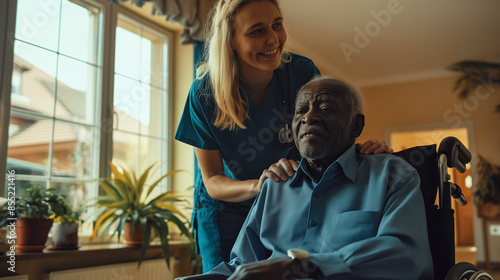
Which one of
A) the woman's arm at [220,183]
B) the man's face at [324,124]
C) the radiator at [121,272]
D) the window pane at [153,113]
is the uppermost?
the window pane at [153,113]

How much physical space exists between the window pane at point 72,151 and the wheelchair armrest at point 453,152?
2581 millimetres

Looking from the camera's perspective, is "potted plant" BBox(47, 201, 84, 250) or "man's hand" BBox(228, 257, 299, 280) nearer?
"man's hand" BBox(228, 257, 299, 280)

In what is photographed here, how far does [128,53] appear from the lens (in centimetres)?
377

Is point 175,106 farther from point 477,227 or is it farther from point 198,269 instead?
point 477,227

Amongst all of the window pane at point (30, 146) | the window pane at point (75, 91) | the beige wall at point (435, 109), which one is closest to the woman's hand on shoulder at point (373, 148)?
the window pane at point (30, 146)

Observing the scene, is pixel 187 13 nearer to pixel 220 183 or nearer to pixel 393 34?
pixel 220 183

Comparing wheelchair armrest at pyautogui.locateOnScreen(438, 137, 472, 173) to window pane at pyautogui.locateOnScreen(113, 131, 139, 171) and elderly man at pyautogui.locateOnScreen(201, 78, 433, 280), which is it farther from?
window pane at pyautogui.locateOnScreen(113, 131, 139, 171)

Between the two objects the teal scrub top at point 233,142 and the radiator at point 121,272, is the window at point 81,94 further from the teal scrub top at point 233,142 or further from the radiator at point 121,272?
the teal scrub top at point 233,142

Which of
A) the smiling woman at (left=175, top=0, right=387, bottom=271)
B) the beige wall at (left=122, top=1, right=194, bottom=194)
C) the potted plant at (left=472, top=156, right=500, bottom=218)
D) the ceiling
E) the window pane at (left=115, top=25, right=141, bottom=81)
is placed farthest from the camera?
the potted plant at (left=472, top=156, right=500, bottom=218)

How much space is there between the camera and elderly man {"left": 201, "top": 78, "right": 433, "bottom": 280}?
3.25ft

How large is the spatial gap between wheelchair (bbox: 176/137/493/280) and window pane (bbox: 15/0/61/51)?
7.90ft

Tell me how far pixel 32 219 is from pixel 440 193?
2.13 metres

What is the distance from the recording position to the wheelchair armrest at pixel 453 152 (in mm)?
1270

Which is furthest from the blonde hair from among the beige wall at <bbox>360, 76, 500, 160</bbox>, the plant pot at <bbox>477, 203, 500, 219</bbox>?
the plant pot at <bbox>477, 203, 500, 219</bbox>
